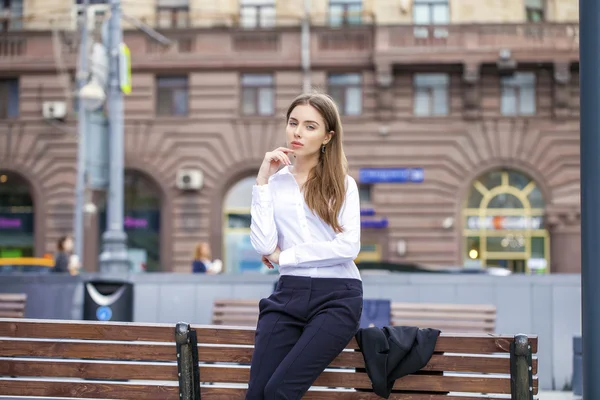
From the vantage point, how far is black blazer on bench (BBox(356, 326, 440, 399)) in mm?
3807

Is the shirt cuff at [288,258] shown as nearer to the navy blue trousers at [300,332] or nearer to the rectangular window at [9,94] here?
the navy blue trousers at [300,332]

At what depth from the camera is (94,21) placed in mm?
23938

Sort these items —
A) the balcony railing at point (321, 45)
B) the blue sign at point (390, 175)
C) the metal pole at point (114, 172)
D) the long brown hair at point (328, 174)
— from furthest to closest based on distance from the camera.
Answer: the blue sign at point (390, 175) < the balcony railing at point (321, 45) < the metal pole at point (114, 172) < the long brown hair at point (328, 174)

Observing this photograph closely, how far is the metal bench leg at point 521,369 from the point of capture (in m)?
3.78

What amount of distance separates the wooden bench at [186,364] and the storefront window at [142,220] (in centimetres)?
2394

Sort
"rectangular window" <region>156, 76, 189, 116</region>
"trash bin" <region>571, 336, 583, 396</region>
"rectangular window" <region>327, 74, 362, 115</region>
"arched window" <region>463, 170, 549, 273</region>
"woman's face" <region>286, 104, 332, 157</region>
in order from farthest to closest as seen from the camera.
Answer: "rectangular window" <region>156, 76, 189, 116</region>
"rectangular window" <region>327, 74, 362, 115</region>
"arched window" <region>463, 170, 549, 273</region>
"trash bin" <region>571, 336, 583, 396</region>
"woman's face" <region>286, 104, 332, 157</region>

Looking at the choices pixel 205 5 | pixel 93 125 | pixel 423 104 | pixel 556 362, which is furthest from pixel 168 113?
pixel 556 362

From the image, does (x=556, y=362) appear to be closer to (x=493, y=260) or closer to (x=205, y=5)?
(x=493, y=260)

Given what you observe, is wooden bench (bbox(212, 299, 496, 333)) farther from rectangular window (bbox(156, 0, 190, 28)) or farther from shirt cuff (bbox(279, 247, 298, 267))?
rectangular window (bbox(156, 0, 190, 28))

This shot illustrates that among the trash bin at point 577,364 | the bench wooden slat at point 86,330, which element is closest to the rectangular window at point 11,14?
the trash bin at point 577,364

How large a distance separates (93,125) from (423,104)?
15.8 metres

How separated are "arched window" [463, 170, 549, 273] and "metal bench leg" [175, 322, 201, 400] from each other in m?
24.0

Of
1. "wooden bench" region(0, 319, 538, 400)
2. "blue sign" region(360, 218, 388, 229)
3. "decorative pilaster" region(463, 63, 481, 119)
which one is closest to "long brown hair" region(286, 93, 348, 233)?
"wooden bench" region(0, 319, 538, 400)

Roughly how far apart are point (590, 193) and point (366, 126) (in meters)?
23.8
